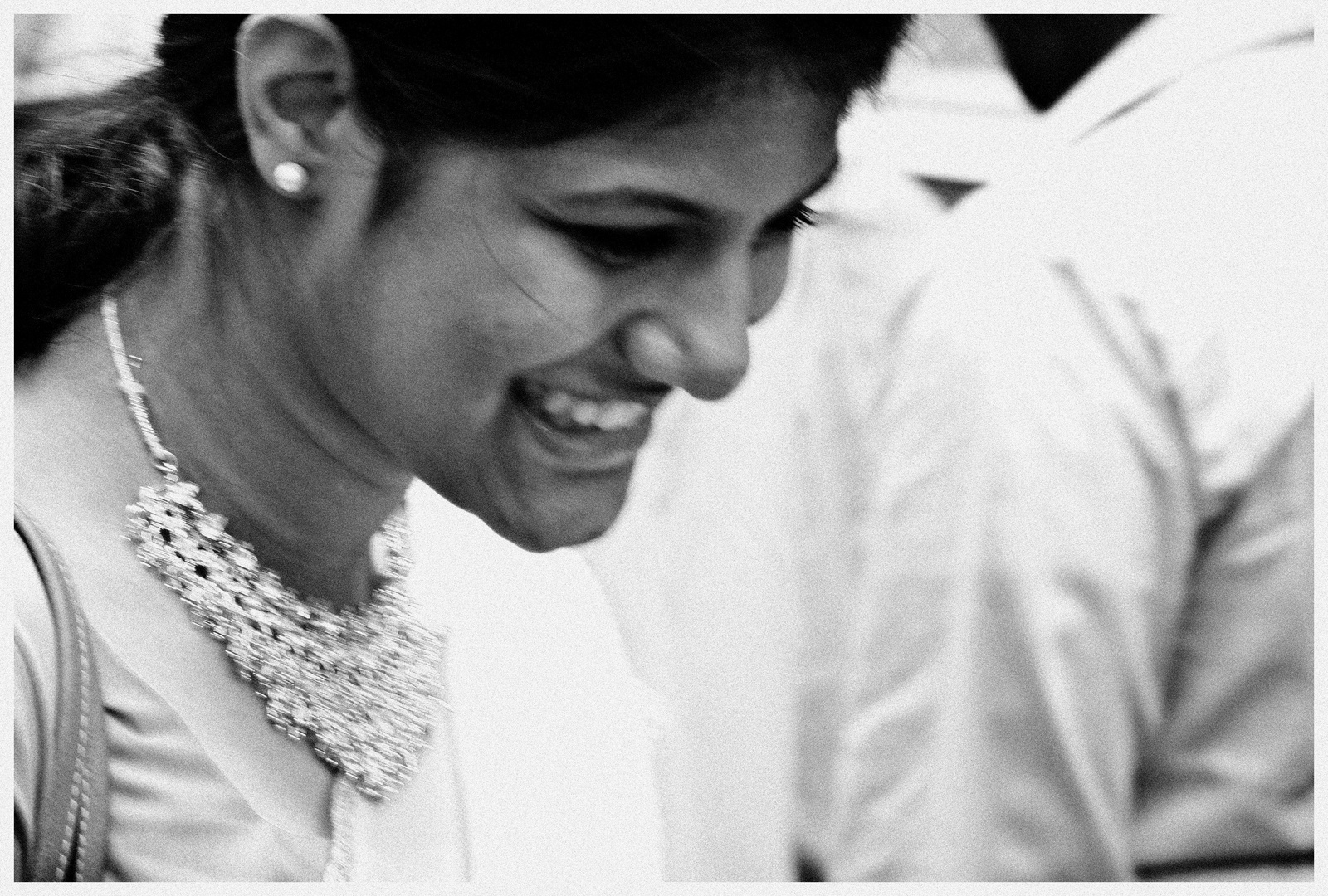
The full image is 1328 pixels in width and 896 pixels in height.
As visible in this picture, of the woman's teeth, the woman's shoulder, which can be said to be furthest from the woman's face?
the woman's shoulder

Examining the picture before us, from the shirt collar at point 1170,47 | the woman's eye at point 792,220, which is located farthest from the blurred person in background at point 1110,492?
the woman's eye at point 792,220

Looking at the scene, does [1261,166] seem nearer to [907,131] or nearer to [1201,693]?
[907,131]

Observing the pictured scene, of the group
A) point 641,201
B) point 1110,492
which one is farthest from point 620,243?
point 1110,492

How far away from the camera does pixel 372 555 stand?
961 mm

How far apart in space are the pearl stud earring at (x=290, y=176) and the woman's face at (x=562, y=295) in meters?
0.04

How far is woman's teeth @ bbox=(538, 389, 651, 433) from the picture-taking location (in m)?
0.82

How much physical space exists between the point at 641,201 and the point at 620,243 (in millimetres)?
26

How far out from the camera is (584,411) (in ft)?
2.72

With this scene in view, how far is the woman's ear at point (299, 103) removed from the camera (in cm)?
76

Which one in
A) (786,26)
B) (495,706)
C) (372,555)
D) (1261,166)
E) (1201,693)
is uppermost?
(786,26)

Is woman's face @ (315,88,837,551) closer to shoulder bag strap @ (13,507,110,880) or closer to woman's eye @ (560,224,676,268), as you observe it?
woman's eye @ (560,224,676,268)

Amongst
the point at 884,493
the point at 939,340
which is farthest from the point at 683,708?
the point at 939,340

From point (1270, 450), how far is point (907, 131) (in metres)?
0.36

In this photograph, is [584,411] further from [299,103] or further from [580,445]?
[299,103]
